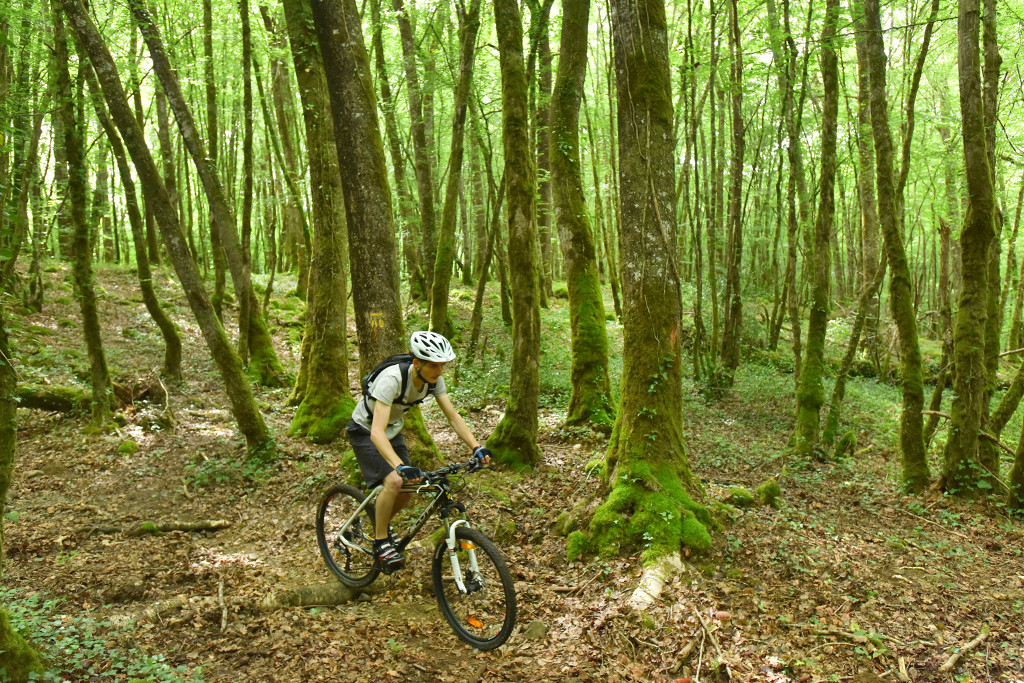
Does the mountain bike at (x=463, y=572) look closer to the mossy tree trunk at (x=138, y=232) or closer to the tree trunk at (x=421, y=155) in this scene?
the mossy tree trunk at (x=138, y=232)

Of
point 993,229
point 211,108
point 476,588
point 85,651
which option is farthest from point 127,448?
point 993,229

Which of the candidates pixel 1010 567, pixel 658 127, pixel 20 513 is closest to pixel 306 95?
pixel 658 127

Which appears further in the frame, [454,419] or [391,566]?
[391,566]

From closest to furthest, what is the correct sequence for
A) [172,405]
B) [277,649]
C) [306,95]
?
[277,649], [306,95], [172,405]

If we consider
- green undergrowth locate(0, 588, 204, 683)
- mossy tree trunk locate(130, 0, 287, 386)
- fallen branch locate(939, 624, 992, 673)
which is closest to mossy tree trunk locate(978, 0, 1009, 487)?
fallen branch locate(939, 624, 992, 673)

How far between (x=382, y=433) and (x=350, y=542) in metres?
1.52

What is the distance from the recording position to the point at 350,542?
213 inches

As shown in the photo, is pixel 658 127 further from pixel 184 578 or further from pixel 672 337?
pixel 184 578

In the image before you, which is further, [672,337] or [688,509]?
[672,337]

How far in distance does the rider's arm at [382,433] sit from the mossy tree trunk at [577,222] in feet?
15.7

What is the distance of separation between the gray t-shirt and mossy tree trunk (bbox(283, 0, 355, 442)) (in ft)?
13.6

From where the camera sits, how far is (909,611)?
4.59 m

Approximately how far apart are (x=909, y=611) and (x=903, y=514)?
2563 mm

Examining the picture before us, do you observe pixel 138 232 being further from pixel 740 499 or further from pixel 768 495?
pixel 768 495
